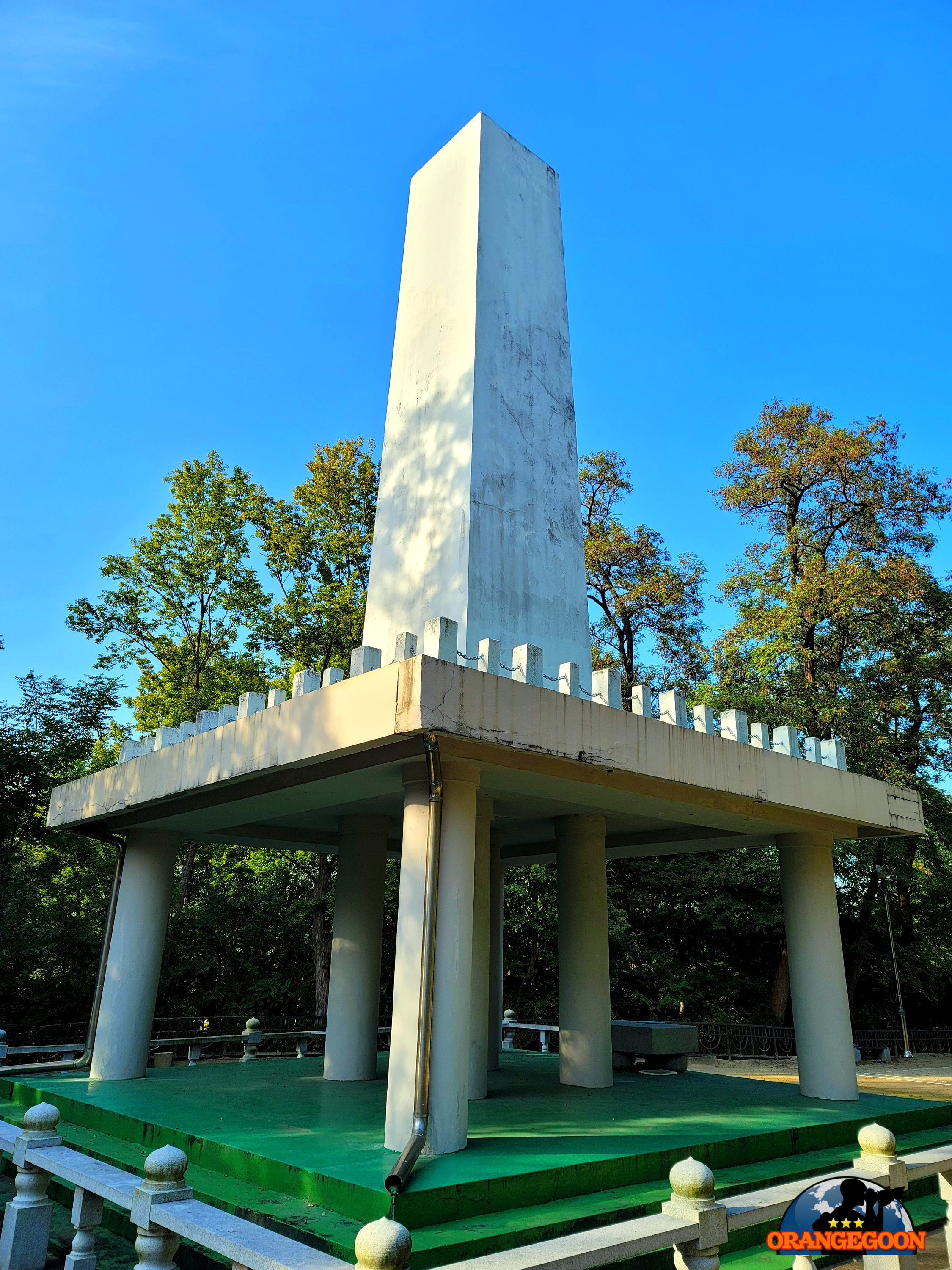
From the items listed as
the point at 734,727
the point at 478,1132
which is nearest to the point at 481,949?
the point at 478,1132

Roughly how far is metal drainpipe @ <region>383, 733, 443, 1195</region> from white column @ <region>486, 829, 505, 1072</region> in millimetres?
4846

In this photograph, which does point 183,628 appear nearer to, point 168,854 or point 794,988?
point 168,854

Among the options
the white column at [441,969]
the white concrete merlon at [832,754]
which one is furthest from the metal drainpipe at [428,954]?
the white concrete merlon at [832,754]

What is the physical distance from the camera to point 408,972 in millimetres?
6344

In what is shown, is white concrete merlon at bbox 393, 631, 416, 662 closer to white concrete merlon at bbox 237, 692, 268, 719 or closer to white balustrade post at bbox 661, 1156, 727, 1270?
white concrete merlon at bbox 237, 692, 268, 719

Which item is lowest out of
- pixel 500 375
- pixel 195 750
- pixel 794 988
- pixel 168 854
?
pixel 794 988

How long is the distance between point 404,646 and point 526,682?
40.6 inches

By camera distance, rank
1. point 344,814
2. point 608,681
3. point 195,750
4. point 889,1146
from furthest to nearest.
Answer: point 344,814
point 195,750
point 608,681
point 889,1146

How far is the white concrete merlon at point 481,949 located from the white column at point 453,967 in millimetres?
2249

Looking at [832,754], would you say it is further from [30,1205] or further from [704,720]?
[30,1205]

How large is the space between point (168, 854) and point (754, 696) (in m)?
15.0

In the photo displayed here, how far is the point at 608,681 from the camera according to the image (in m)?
7.86

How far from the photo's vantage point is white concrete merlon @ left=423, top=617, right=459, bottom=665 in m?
6.71

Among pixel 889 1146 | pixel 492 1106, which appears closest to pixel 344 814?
pixel 492 1106
